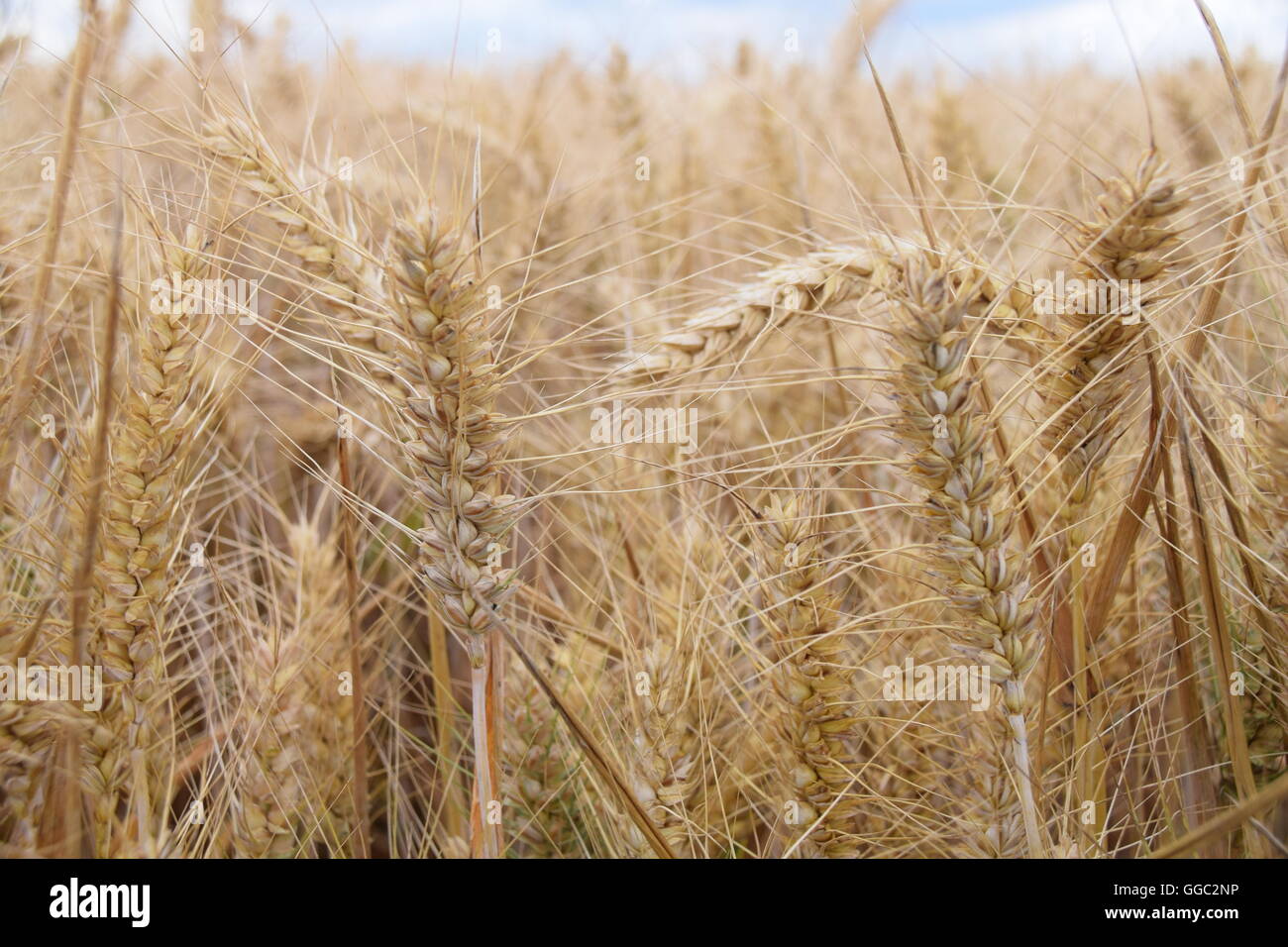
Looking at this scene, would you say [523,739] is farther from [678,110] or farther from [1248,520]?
[678,110]

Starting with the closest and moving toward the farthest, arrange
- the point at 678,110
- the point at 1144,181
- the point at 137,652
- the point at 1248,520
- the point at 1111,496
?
1. the point at 1144,181
2. the point at 137,652
3. the point at 1248,520
4. the point at 1111,496
5. the point at 678,110

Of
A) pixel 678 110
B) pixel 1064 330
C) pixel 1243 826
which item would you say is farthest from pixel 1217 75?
pixel 1243 826

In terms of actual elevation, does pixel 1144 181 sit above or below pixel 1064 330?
above

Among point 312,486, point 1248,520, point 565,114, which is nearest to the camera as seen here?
point 1248,520

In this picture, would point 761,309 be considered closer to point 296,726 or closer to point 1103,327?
point 1103,327

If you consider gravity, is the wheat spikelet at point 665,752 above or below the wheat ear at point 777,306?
below

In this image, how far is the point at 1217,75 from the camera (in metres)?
2.75

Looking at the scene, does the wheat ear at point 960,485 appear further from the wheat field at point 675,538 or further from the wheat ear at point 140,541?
the wheat ear at point 140,541

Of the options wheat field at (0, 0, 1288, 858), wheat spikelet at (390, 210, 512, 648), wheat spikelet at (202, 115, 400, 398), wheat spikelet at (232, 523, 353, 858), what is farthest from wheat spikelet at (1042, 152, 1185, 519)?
wheat spikelet at (232, 523, 353, 858)

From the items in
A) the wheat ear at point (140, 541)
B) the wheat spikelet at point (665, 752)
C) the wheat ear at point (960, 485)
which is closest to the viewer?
the wheat ear at point (960, 485)

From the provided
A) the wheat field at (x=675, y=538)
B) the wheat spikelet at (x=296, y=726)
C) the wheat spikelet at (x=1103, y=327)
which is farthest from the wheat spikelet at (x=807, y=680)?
the wheat spikelet at (x=296, y=726)

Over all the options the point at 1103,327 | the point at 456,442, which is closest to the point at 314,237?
the point at 456,442

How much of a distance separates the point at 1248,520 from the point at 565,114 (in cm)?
312

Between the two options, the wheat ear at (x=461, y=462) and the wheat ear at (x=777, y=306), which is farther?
the wheat ear at (x=777, y=306)
